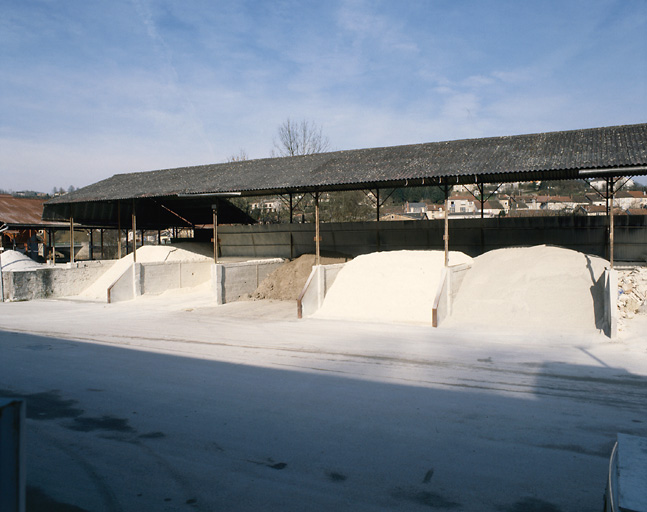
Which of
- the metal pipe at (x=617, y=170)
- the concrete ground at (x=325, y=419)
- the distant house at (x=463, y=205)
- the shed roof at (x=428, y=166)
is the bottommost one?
the concrete ground at (x=325, y=419)

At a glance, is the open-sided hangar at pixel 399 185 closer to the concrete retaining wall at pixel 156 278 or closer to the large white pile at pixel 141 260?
the concrete retaining wall at pixel 156 278

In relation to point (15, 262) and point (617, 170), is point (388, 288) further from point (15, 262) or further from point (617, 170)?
point (15, 262)

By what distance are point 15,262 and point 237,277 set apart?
15.0 metres

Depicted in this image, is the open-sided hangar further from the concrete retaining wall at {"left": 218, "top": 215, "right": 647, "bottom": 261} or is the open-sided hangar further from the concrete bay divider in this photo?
the concrete bay divider

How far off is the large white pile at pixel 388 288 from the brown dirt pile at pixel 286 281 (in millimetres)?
2771

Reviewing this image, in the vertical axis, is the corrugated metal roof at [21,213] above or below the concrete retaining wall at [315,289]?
above

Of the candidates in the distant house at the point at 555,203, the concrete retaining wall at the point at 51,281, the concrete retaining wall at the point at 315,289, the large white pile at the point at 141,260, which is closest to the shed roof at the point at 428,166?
the concrete retaining wall at the point at 315,289

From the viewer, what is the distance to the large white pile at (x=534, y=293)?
13172 mm

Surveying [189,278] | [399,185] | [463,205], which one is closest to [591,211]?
[399,185]

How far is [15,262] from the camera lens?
26.9 metres

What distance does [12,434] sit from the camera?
2443 millimetres

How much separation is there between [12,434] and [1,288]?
22.5 m

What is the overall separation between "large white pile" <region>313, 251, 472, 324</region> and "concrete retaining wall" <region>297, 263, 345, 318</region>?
19 cm

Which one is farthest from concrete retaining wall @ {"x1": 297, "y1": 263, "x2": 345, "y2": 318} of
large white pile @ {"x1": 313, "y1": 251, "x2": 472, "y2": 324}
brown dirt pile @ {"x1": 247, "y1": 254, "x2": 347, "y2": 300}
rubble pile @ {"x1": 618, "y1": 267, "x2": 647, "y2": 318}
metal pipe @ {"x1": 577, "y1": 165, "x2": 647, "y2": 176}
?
rubble pile @ {"x1": 618, "y1": 267, "x2": 647, "y2": 318}
